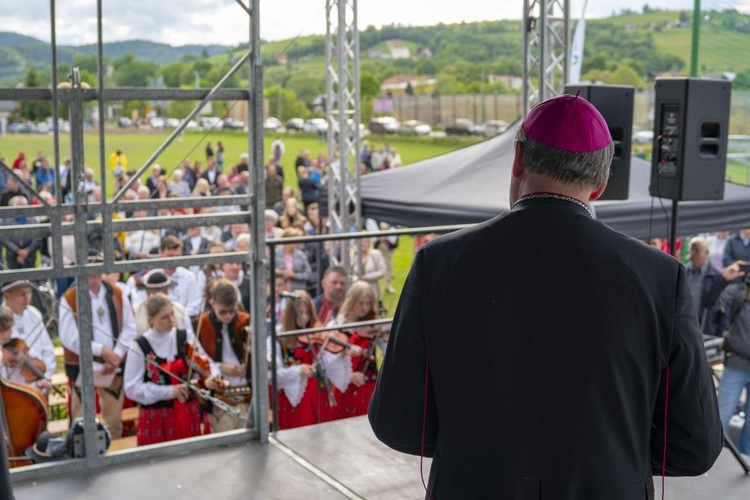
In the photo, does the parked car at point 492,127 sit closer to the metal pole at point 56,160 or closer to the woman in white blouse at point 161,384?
the woman in white blouse at point 161,384

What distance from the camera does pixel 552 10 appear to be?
6.91m

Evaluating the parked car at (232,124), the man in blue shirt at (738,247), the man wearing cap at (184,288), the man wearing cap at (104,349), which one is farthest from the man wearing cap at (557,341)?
the parked car at (232,124)

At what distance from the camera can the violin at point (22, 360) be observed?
512cm

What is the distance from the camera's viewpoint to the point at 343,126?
8898 millimetres

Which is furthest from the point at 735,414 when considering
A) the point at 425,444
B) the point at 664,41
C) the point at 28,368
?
the point at 664,41

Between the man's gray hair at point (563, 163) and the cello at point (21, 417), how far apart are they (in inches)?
132

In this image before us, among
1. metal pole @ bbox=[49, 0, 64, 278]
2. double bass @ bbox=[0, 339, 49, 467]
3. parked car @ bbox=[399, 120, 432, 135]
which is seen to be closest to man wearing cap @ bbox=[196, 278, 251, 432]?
double bass @ bbox=[0, 339, 49, 467]

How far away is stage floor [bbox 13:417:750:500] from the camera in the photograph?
3689mm

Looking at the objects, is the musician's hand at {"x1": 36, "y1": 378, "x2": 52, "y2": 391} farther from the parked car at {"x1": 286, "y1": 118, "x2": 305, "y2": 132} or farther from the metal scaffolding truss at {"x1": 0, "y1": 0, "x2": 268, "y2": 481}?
the parked car at {"x1": 286, "y1": 118, "x2": 305, "y2": 132}

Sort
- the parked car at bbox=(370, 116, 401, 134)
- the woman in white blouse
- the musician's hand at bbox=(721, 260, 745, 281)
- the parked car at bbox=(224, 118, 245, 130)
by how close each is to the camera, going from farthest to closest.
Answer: the parked car at bbox=(370, 116, 401, 134) < the parked car at bbox=(224, 118, 245, 130) < the musician's hand at bbox=(721, 260, 745, 281) < the woman in white blouse

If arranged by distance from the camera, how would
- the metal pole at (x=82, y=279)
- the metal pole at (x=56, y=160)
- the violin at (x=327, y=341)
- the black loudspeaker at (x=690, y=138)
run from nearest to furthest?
1. the metal pole at (x=56, y=160)
2. the metal pole at (x=82, y=279)
3. the black loudspeaker at (x=690, y=138)
4. the violin at (x=327, y=341)

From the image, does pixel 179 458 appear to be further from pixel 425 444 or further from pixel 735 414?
pixel 735 414

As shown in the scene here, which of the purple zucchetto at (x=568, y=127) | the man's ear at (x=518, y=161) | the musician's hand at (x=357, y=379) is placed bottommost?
the musician's hand at (x=357, y=379)

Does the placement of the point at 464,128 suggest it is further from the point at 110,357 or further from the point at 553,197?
the point at 553,197
